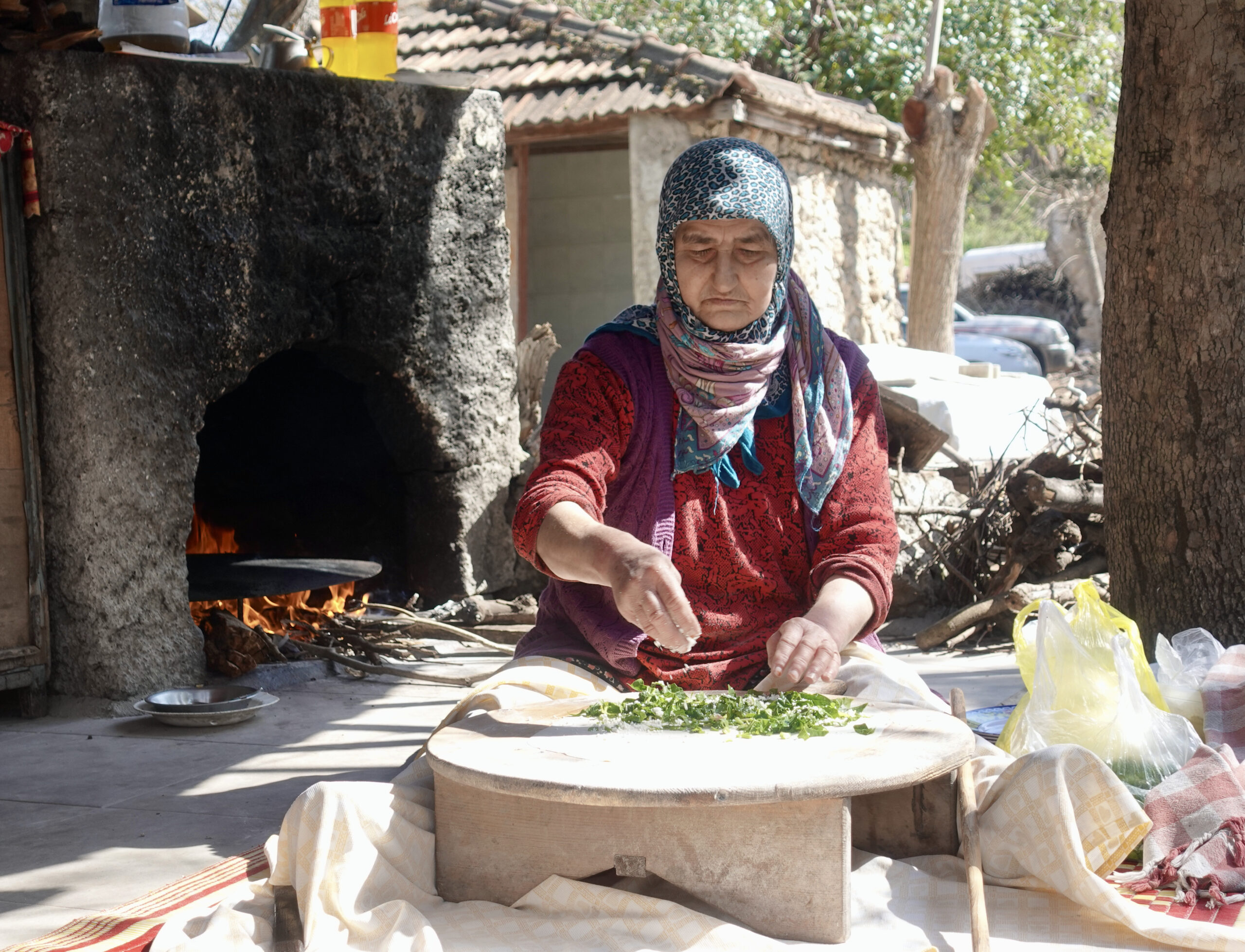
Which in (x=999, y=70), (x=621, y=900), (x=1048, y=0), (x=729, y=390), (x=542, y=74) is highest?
(x=1048, y=0)

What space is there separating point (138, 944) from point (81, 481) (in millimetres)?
2311

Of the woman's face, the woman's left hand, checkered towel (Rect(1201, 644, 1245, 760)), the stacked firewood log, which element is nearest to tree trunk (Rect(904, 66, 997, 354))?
the stacked firewood log

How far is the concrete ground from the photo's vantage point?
2633mm

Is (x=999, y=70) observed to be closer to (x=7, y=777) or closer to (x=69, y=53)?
(x=69, y=53)

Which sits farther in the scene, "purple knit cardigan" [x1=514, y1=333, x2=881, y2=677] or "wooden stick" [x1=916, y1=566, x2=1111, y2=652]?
"wooden stick" [x1=916, y1=566, x2=1111, y2=652]

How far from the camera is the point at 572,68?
963cm

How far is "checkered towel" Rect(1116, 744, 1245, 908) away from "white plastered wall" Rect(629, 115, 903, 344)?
6.82 metres

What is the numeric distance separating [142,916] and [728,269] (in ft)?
5.35

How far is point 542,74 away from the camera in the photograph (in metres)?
9.57

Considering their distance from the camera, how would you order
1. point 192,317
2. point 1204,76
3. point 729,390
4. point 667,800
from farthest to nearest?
point 192,317 → point 1204,76 → point 729,390 → point 667,800

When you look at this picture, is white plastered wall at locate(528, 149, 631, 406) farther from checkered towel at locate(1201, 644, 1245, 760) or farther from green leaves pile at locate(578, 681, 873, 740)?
green leaves pile at locate(578, 681, 873, 740)

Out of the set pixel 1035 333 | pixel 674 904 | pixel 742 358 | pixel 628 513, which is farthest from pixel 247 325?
pixel 1035 333

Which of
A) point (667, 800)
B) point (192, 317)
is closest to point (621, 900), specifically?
point (667, 800)

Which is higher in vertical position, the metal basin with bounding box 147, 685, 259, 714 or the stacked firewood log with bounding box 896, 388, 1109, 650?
the stacked firewood log with bounding box 896, 388, 1109, 650
